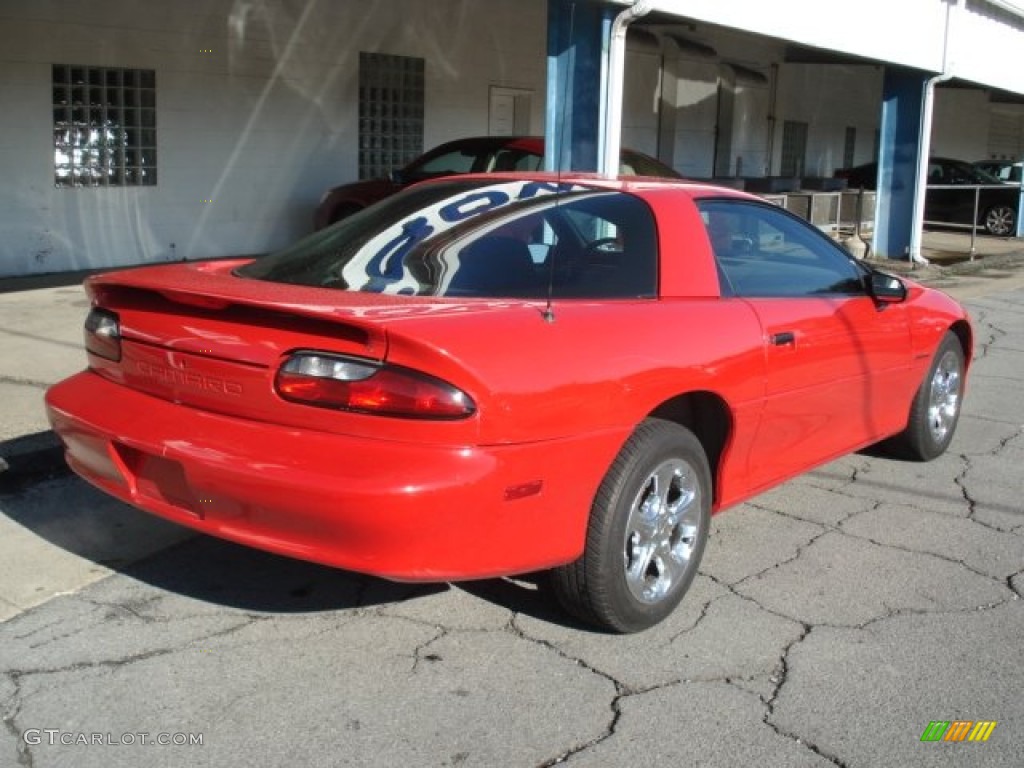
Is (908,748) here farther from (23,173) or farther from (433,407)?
(23,173)

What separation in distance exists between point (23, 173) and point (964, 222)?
19.6 meters

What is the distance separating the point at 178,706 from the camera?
339 cm

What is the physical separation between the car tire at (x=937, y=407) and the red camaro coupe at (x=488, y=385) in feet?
3.52

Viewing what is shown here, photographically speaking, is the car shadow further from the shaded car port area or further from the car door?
the shaded car port area

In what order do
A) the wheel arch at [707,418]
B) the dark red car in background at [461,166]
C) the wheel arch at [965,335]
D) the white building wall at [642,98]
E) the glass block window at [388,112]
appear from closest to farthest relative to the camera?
the wheel arch at [707,418] → the wheel arch at [965,335] → the dark red car in background at [461,166] → the glass block window at [388,112] → the white building wall at [642,98]

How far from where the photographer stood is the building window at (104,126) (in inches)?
450

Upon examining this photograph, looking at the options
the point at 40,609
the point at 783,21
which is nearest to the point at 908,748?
the point at 40,609

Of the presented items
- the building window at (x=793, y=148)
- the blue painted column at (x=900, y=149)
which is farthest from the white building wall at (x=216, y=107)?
the building window at (x=793, y=148)

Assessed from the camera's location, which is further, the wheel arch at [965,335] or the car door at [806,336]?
the wheel arch at [965,335]

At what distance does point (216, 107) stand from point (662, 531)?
34.1 feet

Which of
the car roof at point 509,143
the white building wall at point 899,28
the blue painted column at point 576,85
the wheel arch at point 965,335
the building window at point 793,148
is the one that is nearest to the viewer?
the wheel arch at point 965,335

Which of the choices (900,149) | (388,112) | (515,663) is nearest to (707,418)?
(515,663)

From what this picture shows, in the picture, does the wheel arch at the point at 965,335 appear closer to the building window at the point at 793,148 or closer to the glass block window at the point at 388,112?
the glass block window at the point at 388,112

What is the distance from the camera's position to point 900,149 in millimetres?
16766
